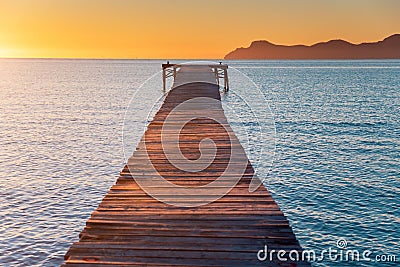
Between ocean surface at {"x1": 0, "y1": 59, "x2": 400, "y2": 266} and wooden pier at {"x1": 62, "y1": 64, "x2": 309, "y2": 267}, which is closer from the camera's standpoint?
wooden pier at {"x1": 62, "y1": 64, "x2": 309, "y2": 267}

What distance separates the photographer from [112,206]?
7812mm

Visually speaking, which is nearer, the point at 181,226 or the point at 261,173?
the point at 181,226

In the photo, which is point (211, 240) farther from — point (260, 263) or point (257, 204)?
point (257, 204)

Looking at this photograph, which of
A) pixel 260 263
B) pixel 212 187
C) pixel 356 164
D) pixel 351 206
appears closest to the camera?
pixel 260 263

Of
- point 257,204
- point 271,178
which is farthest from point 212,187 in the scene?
point 271,178

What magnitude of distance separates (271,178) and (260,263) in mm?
12867

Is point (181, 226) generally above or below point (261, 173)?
below

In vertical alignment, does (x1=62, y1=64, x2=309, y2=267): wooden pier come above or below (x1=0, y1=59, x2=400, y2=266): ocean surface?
below

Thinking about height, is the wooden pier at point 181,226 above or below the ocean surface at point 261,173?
below

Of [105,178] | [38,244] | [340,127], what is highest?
[340,127]

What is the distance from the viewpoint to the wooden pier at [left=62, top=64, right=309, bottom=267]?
5930 millimetres

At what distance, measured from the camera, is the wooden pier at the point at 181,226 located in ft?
19.5

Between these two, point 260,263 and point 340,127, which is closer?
point 260,263

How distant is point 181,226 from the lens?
6.99 metres
